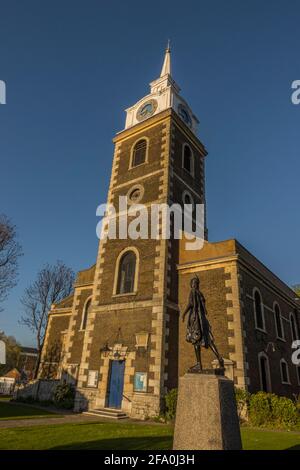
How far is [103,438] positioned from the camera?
8.83m

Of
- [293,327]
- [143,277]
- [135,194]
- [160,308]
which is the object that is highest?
[135,194]

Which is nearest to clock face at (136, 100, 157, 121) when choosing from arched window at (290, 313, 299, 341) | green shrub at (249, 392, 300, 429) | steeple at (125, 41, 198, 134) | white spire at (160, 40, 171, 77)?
steeple at (125, 41, 198, 134)

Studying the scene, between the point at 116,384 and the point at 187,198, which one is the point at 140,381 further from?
the point at 187,198

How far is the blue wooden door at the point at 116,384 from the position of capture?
50.3ft

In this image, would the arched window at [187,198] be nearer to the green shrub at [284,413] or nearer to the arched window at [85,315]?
the arched window at [85,315]

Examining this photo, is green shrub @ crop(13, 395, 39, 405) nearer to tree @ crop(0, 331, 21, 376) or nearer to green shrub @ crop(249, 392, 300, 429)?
green shrub @ crop(249, 392, 300, 429)

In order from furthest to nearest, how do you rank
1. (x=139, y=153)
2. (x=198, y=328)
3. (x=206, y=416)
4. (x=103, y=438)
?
(x=139, y=153)
(x=103, y=438)
(x=198, y=328)
(x=206, y=416)

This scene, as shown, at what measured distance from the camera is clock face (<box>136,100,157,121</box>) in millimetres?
24302

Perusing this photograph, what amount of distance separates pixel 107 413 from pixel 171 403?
9.87 ft

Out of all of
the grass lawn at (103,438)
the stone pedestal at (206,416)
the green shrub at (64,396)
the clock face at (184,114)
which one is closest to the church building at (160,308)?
the green shrub at (64,396)

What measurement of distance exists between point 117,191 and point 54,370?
13.2m

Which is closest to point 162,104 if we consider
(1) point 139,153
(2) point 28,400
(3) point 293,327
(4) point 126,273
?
(1) point 139,153
